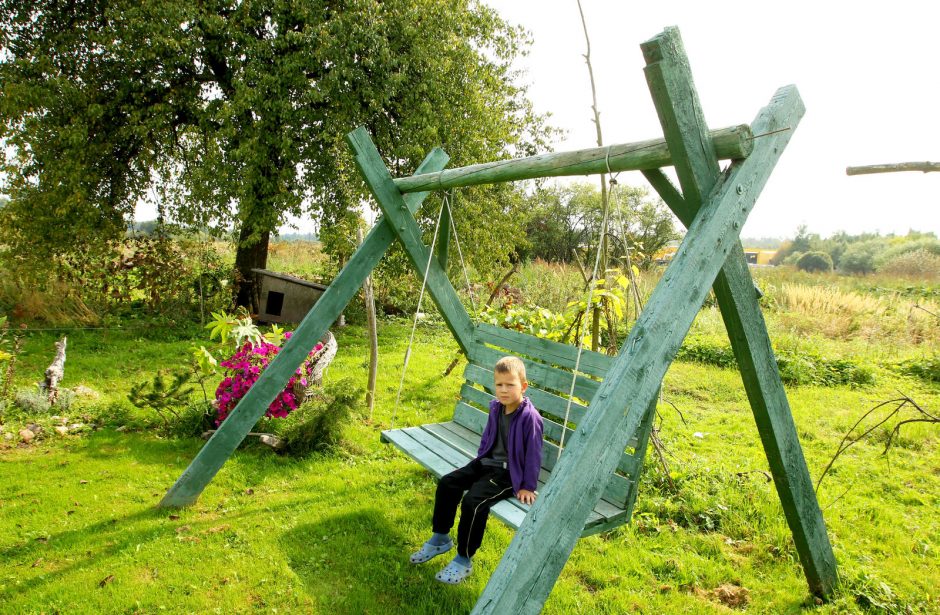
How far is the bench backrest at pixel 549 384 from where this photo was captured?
285 cm

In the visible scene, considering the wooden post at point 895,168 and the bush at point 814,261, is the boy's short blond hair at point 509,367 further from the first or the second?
the bush at point 814,261

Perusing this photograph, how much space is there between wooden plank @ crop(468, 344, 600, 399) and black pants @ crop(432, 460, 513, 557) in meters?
0.64

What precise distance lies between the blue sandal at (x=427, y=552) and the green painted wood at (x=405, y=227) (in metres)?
1.49

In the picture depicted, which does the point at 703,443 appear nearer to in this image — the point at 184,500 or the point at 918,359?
the point at 184,500

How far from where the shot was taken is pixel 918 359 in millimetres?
7656

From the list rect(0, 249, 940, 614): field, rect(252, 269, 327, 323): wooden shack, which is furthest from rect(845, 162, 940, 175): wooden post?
rect(252, 269, 327, 323): wooden shack

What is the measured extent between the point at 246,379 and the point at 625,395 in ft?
12.6

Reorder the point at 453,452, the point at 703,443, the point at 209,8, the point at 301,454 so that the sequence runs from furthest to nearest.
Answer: the point at 209,8 < the point at 703,443 < the point at 301,454 < the point at 453,452

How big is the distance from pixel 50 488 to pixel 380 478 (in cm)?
226

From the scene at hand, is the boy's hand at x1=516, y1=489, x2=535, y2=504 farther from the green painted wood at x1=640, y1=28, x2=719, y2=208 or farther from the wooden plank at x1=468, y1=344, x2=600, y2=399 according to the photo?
the green painted wood at x1=640, y1=28, x2=719, y2=208

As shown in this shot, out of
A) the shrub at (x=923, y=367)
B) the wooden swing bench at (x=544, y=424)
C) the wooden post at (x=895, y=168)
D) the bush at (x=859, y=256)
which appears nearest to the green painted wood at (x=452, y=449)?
the wooden swing bench at (x=544, y=424)

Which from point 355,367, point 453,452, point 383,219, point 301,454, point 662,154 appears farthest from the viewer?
point 355,367

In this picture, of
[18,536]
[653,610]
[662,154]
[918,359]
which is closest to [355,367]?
[18,536]

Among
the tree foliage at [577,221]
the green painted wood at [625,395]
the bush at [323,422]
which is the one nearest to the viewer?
the green painted wood at [625,395]
